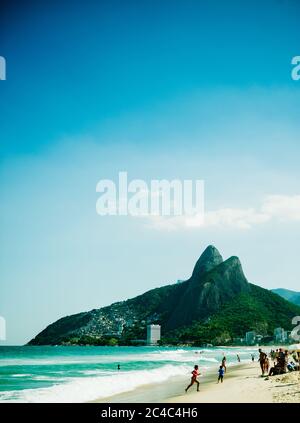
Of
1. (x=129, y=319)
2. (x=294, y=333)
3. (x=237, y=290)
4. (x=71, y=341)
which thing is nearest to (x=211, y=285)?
(x=237, y=290)

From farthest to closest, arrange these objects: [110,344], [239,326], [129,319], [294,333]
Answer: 1. [129,319]
2. [110,344]
3. [239,326]
4. [294,333]

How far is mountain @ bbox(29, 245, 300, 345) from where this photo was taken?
Answer: 421 ft

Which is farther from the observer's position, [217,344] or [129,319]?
[129,319]

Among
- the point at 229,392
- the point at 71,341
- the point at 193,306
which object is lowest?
the point at 71,341

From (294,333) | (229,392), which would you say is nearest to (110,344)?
(294,333)

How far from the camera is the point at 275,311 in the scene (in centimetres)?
13250

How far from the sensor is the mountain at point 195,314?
12838 centimetres

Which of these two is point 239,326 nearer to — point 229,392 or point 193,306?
point 193,306

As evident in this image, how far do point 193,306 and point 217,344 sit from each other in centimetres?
3801

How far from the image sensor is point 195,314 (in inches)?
5955

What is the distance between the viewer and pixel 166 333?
151 metres
